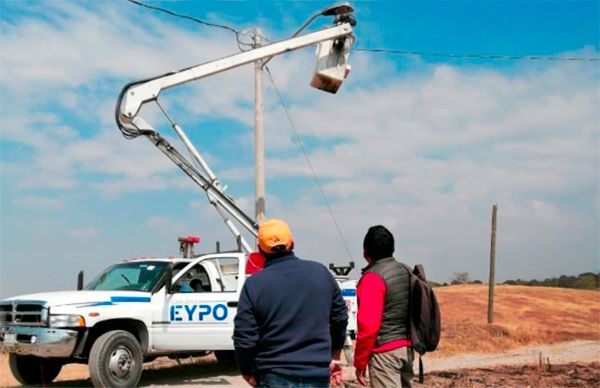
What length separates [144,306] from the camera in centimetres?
1028

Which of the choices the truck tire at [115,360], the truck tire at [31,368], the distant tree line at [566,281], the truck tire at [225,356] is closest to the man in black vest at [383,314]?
the truck tire at [115,360]

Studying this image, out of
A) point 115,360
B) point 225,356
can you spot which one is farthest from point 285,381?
point 225,356

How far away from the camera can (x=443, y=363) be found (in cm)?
1389

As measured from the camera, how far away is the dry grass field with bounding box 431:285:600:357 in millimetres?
17266

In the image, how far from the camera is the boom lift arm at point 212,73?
1242 centimetres

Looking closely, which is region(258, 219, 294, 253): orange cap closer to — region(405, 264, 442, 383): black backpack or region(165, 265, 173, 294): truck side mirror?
region(405, 264, 442, 383): black backpack

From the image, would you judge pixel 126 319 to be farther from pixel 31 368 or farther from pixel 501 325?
pixel 501 325

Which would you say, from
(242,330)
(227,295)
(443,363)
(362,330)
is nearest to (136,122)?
(227,295)

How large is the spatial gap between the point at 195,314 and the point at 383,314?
592 cm

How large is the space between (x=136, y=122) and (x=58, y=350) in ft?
14.9

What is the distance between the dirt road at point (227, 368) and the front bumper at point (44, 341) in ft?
4.56

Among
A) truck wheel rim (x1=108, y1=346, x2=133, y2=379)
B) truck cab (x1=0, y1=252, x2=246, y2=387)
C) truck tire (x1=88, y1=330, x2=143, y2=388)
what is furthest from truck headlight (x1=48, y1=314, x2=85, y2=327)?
truck wheel rim (x1=108, y1=346, x2=133, y2=379)

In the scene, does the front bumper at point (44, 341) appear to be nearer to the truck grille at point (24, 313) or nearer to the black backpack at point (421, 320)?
the truck grille at point (24, 313)

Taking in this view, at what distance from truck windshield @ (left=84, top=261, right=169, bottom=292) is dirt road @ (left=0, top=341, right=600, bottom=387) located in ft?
4.96
